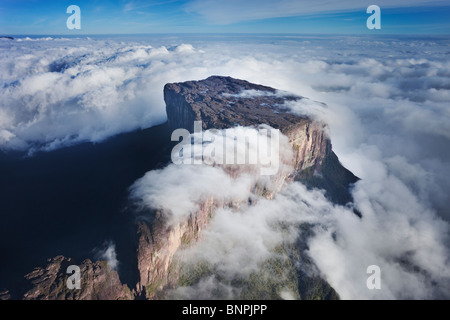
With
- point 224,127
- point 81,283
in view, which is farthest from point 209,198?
point 81,283

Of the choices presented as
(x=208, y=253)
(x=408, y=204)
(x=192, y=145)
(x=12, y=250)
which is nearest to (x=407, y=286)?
(x=408, y=204)

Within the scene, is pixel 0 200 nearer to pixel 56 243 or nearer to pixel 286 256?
pixel 56 243

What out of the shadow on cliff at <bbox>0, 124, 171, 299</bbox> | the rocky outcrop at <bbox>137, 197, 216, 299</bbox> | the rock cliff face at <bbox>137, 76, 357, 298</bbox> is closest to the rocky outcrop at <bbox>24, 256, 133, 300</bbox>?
the shadow on cliff at <bbox>0, 124, 171, 299</bbox>
